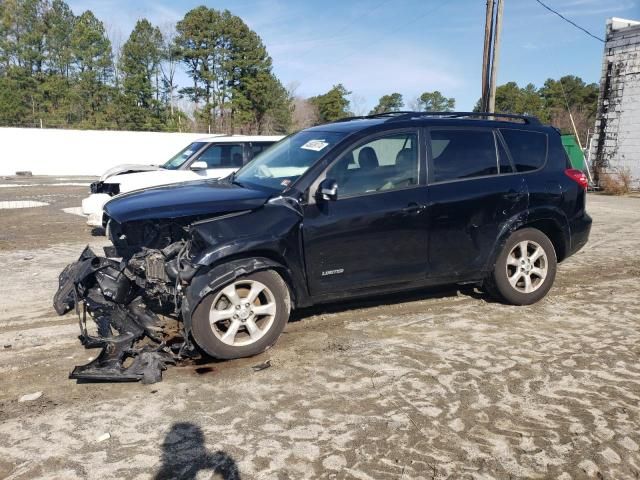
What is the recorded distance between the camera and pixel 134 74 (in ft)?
154

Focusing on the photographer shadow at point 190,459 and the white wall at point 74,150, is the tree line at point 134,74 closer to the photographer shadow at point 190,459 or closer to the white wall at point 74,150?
the white wall at point 74,150

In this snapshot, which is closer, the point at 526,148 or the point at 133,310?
the point at 133,310

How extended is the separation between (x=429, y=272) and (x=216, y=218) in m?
2.10

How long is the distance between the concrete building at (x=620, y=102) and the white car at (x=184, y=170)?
48.4ft

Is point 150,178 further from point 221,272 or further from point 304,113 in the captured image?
point 304,113

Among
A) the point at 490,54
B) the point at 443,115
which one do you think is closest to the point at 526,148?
the point at 443,115

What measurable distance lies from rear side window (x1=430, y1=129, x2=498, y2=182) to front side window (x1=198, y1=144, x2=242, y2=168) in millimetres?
5737

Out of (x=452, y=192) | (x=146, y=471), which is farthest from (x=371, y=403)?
(x=452, y=192)

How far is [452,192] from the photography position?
5148mm

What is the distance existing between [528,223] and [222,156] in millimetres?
6263

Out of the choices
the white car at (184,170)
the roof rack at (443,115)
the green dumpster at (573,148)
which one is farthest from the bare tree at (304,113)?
the roof rack at (443,115)

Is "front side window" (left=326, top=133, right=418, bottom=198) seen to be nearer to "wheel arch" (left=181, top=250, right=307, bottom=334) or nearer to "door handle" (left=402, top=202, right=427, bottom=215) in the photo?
"door handle" (left=402, top=202, right=427, bottom=215)

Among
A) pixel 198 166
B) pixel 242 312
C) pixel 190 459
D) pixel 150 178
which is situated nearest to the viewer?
pixel 190 459

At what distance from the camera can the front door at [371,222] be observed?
4.56 metres
